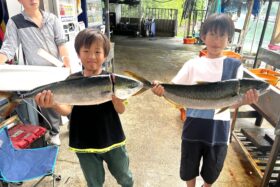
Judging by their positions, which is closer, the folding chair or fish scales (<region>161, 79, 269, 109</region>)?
fish scales (<region>161, 79, 269, 109</region>)

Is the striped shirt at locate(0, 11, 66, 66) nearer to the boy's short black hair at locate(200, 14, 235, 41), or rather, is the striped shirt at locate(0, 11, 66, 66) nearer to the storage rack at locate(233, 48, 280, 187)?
the boy's short black hair at locate(200, 14, 235, 41)

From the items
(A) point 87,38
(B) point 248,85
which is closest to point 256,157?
(B) point 248,85

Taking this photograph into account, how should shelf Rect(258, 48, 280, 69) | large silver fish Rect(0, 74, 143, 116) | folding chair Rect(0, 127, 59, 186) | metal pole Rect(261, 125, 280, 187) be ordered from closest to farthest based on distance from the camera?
large silver fish Rect(0, 74, 143, 116)
folding chair Rect(0, 127, 59, 186)
metal pole Rect(261, 125, 280, 187)
shelf Rect(258, 48, 280, 69)

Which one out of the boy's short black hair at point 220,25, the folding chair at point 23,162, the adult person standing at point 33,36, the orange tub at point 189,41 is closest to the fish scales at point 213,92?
the boy's short black hair at point 220,25

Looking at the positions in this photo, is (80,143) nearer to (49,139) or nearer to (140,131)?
(49,139)

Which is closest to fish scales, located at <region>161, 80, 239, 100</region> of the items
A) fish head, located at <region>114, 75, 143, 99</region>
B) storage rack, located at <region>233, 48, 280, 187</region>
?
fish head, located at <region>114, 75, 143, 99</region>

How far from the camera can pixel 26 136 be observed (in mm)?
2539

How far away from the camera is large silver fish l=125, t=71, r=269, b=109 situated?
1478mm

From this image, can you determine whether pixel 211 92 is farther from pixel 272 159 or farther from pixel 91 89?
pixel 272 159

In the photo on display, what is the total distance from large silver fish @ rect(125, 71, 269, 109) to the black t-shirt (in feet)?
1.10

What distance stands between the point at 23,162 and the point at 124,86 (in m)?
1.39

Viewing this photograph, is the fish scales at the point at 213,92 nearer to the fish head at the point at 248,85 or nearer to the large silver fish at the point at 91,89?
the fish head at the point at 248,85

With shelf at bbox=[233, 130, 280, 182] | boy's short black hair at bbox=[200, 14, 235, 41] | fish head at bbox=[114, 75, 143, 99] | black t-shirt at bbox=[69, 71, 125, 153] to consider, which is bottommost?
shelf at bbox=[233, 130, 280, 182]

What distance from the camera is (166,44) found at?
1055cm
